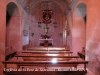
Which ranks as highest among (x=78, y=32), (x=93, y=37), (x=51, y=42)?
(x=78, y=32)

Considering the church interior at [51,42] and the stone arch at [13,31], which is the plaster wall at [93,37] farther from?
the stone arch at [13,31]

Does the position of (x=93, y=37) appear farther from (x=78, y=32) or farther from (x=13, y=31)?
(x=13, y=31)

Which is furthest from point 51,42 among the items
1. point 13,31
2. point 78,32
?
point 13,31

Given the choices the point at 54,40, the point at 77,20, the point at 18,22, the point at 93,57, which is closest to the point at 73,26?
the point at 77,20

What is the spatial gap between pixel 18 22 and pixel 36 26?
7.25m

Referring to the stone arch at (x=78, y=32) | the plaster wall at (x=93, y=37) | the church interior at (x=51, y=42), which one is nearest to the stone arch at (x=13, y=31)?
the church interior at (x=51, y=42)

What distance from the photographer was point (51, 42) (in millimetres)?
17688

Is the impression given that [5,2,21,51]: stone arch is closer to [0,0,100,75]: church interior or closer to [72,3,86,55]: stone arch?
[0,0,100,75]: church interior

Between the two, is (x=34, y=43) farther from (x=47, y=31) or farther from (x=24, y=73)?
(x=24, y=73)

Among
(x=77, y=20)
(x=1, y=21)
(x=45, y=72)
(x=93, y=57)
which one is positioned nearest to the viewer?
(x=45, y=72)

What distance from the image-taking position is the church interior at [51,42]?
540 centimetres

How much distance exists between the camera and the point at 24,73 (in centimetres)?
520

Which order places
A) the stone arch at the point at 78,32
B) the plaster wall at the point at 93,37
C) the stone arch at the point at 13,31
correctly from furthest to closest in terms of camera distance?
1. the stone arch at the point at 78,32
2. the stone arch at the point at 13,31
3. the plaster wall at the point at 93,37

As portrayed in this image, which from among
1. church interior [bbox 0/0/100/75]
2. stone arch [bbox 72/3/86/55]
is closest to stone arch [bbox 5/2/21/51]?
church interior [bbox 0/0/100/75]
